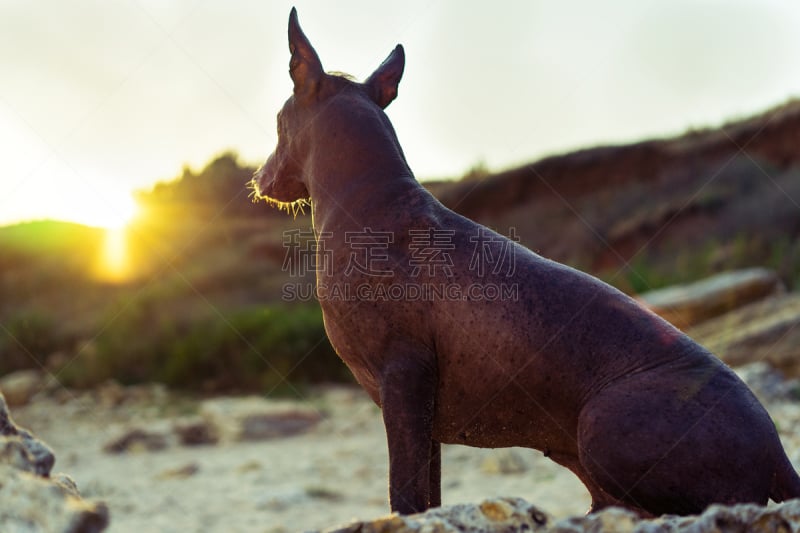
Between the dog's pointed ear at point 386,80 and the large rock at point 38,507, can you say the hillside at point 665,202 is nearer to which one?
the dog's pointed ear at point 386,80

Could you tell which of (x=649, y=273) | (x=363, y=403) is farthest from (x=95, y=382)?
(x=649, y=273)

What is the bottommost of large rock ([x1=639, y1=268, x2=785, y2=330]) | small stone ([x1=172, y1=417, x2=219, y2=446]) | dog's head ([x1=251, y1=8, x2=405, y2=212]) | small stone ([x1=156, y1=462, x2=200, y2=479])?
small stone ([x1=156, y1=462, x2=200, y2=479])

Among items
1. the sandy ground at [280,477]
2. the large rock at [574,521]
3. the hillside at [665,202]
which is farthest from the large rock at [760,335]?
the large rock at [574,521]

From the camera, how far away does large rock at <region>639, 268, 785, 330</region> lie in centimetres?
1250

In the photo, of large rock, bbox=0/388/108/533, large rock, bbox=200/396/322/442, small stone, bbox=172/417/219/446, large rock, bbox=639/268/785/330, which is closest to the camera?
large rock, bbox=0/388/108/533

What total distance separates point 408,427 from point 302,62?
1.77m

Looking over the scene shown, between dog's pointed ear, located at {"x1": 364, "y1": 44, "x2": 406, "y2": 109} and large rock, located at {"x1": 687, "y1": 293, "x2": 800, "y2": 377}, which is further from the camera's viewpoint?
large rock, located at {"x1": 687, "y1": 293, "x2": 800, "y2": 377}

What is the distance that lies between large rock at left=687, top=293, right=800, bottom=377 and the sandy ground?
2134 millimetres

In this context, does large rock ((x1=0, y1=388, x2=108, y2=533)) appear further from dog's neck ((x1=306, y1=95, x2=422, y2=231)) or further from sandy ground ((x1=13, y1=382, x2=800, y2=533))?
sandy ground ((x1=13, y1=382, x2=800, y2=533))

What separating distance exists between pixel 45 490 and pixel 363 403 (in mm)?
11934

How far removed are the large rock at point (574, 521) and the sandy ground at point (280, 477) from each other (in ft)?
10.4

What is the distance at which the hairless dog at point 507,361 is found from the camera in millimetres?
2611

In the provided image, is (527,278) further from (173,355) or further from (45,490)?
(173,355)

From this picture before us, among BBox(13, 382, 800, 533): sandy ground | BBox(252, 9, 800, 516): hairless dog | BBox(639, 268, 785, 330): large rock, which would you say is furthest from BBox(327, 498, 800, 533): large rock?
BBox(639, 268, 785, 330): large rock
